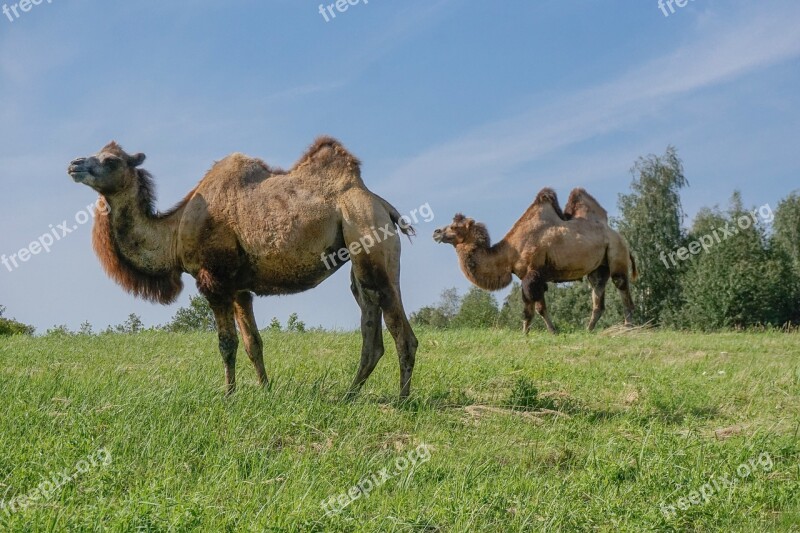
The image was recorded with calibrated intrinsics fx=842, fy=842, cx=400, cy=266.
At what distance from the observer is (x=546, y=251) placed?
18.2 m

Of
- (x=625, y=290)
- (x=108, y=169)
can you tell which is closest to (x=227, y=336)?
(x=108, y=169)

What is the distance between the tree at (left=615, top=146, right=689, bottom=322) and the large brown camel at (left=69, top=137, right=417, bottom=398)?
3578 centimetres

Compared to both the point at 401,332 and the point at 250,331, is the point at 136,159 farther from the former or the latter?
the point at 401,332

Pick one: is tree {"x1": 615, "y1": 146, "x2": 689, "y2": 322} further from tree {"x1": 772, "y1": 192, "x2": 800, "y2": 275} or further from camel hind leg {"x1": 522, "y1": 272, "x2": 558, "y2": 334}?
camel hind leg {"x1": 522, "y1": 272, "x2": 558, "y2": 334}

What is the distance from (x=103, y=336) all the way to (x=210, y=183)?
8061 mm

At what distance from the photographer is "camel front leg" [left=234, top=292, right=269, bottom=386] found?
8.43 metres

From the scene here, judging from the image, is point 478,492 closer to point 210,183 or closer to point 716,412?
point 716,412

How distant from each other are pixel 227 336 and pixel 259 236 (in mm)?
1045

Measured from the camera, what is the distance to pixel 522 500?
526 cm

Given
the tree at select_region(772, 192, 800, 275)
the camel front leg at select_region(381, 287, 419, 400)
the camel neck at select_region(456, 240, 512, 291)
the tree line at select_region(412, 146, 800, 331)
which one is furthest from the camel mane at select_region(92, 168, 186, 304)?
the tree at select_region(772, 192, 800, 275)

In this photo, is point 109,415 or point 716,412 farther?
point 716,412

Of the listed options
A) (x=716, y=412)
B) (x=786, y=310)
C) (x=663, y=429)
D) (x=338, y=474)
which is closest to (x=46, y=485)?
(x=338, y=474)

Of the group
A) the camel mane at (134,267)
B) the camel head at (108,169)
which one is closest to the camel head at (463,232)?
the camel mane at (134,267)

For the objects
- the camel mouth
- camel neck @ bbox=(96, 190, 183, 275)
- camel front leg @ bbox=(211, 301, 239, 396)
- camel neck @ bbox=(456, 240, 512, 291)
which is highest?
the camel mouth
